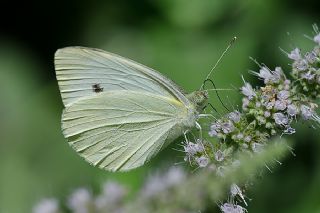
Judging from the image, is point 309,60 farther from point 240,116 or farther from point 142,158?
point 142,158

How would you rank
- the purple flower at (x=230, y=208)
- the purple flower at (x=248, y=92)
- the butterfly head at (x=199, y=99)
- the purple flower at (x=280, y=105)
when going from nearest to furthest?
the purple flower at (x=230, y=208)
the purple flower at (x=280, y=105)
the purple flower at (x=248, y=92)
the butterfly head at (x=199, y=99)

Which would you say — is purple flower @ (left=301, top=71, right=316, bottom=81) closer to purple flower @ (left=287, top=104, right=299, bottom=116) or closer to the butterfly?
purple flower @ (left=287, top=104, right=299, bottom=116)

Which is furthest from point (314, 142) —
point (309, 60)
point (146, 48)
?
point (309, 60)

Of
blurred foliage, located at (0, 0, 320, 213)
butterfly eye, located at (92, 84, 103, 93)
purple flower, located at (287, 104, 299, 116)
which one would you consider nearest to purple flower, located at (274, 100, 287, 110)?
purple flower, located at (287, 104, 299, 116)

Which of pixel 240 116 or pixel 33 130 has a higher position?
pixel 240 116

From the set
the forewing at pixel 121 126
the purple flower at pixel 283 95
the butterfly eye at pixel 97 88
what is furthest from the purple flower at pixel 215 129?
the butterfly eye at pixel 97 88

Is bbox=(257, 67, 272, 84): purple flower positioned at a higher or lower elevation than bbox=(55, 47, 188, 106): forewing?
higher

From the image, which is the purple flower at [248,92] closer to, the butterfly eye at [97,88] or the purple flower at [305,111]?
the purple flower at [305,111]
